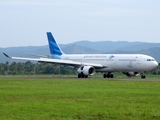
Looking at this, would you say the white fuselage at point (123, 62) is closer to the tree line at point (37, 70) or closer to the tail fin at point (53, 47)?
the tail fin at point (53, 47)

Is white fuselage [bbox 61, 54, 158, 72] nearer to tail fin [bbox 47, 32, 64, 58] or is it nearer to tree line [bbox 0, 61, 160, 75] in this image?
tail fin [bbox 47, 32, 64, 58]

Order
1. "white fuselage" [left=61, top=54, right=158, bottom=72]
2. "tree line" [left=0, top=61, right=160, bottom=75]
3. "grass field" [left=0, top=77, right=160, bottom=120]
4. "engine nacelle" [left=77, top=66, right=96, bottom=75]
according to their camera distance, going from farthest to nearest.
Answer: "tree line" [left=0, top=61, right=160, bottom=75]
"engine nacelle" [left=77, top=66, right=96, bottom=75]
"white fuselage" [left=61, top=54, right=158, bottom=72]
"grass field" [left=0, top=77, right=160, bottom=120]

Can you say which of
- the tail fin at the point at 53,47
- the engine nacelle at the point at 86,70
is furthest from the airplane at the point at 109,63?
the tail fin at the point at 53,47

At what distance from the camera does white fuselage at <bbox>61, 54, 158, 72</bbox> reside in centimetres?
6825

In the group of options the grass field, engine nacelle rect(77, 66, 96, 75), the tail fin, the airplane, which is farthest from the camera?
the tail fin

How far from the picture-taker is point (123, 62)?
228 feet

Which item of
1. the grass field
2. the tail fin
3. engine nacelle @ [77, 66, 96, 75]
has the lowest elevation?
the grass field

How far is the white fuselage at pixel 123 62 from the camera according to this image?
68250 millimetres

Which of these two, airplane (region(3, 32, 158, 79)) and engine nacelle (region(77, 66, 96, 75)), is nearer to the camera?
airplane (region(3, 32, 158, 79))

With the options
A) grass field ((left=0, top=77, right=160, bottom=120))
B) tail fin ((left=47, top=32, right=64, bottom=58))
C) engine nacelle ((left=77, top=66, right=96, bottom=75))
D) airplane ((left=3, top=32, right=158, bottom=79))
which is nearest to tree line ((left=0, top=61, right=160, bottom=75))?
tail fin ((left=47, top=32, right=64, bottom=58))

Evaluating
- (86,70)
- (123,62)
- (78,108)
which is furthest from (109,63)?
(78,108)

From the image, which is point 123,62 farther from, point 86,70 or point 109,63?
point 86,70

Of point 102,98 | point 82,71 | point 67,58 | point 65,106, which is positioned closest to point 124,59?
point 82,71

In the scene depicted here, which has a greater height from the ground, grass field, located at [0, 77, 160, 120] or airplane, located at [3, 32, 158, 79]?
airplane, located at [3, 32, 158, 79]
